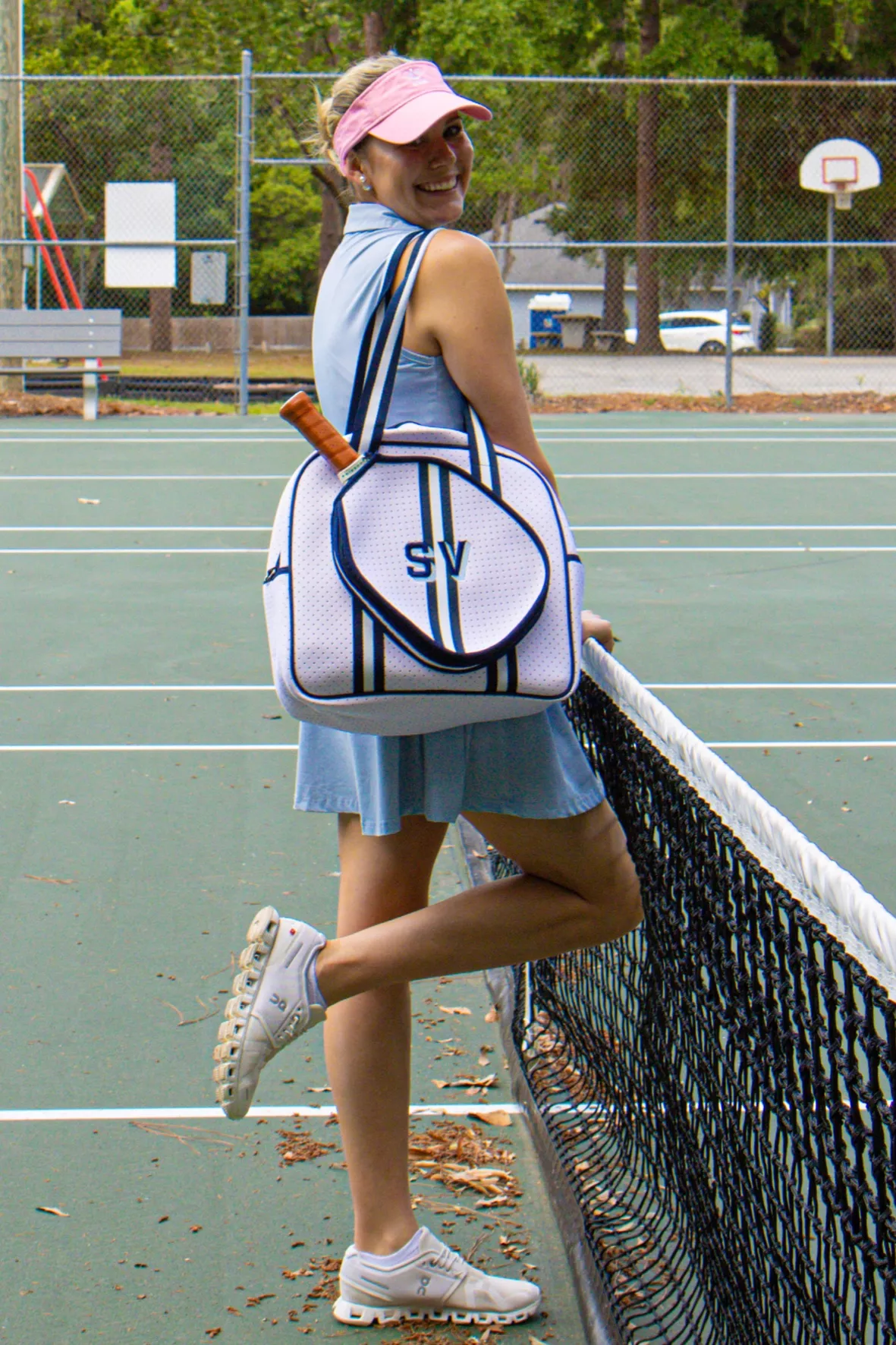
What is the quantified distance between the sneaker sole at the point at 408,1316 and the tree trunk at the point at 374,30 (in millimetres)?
27984

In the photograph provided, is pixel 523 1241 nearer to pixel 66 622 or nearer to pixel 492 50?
pixel 66 622

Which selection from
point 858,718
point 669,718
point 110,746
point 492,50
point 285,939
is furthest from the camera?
point 492,50

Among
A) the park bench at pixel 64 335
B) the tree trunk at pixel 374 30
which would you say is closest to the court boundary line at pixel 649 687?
the park bench at pixel 64 335

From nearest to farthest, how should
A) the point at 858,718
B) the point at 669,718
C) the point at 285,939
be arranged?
the point at 285,939
the point at 669,718
the point at 858,718

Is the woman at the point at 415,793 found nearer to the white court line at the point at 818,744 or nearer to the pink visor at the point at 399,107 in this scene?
the pink visor at the point at 399,107

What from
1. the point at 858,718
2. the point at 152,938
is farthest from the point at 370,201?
the point at 858,718

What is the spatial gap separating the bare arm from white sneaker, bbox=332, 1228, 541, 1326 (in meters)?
1.28

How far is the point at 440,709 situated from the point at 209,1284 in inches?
45.2

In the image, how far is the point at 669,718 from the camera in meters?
2.44

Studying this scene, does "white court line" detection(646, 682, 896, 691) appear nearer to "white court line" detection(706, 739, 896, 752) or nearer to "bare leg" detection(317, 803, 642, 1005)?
"white court line" detection(706, 739, 896, 752)

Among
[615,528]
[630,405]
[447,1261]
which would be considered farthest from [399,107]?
[630,405]

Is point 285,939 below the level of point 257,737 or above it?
above

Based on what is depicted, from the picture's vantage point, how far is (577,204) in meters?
30.6

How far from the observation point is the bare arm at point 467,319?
6.79 ft
